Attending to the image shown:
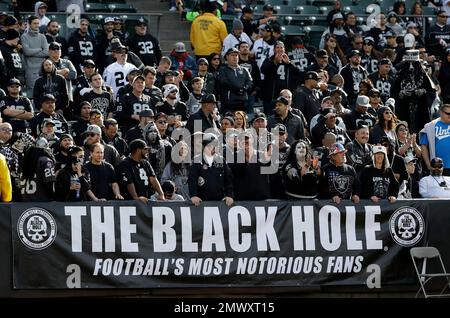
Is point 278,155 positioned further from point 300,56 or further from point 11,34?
point 11,34

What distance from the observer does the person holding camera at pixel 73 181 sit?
48.0 ft

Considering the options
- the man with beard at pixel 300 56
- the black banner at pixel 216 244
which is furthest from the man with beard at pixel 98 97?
the black banner at pixel 216 244

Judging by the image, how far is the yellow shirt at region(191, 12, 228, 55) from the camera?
20.8 metres

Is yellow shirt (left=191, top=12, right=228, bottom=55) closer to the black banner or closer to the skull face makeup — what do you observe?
the skull face makeup

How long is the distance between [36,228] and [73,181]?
77cm

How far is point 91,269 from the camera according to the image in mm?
14375

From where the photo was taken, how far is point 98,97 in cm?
1806

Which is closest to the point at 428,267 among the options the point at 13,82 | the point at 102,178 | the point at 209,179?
the point at 209,179

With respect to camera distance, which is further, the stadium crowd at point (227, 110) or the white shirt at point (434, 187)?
the white shirt at point (434, 187)

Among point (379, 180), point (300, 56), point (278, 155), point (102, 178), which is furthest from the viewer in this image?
point (300, 56)

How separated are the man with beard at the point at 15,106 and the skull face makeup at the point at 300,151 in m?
4.12

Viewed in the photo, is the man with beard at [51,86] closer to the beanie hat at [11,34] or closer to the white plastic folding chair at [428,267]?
the beanie hat at [11,34]

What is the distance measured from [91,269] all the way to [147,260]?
68 centimetres

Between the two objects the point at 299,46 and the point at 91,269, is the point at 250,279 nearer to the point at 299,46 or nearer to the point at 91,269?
the point at 91,269
